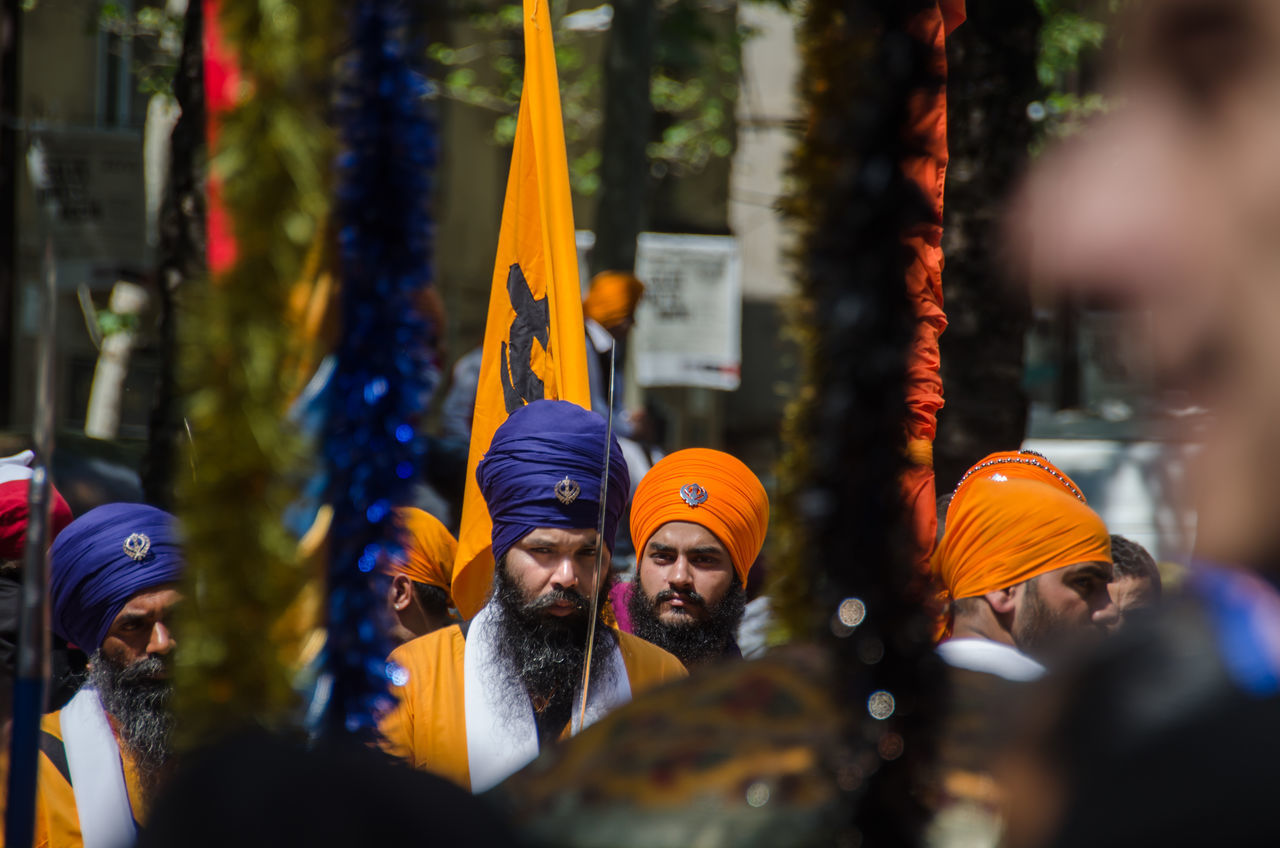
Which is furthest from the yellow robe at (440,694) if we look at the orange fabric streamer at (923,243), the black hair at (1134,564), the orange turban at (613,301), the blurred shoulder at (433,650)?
the orange turban at (613,301)

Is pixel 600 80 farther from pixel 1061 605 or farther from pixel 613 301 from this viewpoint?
pixel 1061 605

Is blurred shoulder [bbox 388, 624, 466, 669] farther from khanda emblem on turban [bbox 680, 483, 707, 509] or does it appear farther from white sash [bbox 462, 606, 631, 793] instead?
khanda emblem on turban [bbox 680, 483, 707, 509]

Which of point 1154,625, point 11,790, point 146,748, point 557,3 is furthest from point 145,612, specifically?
point 557,3

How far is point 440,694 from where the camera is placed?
293 cm

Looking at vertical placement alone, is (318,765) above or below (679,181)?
below

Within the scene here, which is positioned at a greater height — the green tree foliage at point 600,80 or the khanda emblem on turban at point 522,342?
the green tree foliage at point 600,80

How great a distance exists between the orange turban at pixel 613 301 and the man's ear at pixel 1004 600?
320cm

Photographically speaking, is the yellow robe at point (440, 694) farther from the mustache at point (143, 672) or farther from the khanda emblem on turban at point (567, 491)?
the mustache at point (143, 672)

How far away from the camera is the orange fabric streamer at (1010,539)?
3.01 m

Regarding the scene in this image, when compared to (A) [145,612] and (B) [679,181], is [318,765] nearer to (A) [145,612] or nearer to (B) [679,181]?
(A) [145,612]

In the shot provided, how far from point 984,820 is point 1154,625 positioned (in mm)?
317

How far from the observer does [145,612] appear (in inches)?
117

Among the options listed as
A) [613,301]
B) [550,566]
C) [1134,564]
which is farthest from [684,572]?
[613,301]

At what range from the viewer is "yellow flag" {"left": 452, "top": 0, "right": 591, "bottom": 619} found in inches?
131
